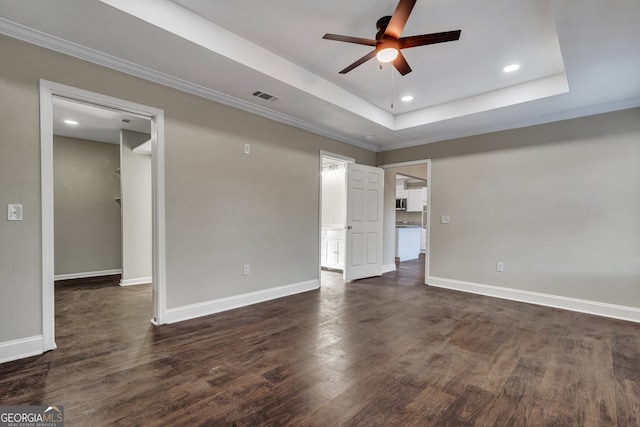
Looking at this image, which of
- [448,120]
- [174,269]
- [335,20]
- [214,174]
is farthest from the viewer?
[448,120]

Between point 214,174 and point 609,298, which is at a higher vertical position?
point 214,174

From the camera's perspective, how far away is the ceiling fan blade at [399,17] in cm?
186

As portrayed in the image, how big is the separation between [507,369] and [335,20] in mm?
3209

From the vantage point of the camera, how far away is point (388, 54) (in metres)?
2.31

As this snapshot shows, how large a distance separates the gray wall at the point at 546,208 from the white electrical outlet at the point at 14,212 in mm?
5267

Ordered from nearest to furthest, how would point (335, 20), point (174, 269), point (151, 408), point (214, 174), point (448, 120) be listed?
point (151, 408) → point (335, 20) → point (174, 269) → point (214, 174) → point (448, 120)

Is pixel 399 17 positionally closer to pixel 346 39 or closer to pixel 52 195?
pixel 346 39

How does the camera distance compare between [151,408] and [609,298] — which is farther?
[609,298]

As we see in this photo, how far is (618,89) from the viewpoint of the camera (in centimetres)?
314

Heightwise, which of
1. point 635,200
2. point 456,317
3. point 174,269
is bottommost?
point 456,317

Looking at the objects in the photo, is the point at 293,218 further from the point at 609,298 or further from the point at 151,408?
the point at 609,298

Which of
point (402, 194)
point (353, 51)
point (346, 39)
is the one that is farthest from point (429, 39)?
point (402, 194)

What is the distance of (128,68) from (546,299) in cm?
577

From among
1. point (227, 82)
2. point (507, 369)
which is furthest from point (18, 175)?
point (507, 369)
